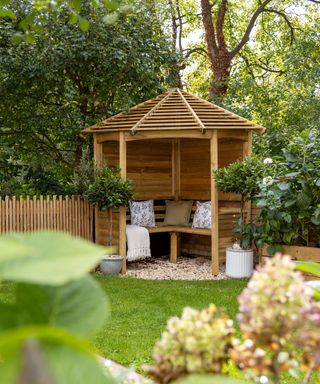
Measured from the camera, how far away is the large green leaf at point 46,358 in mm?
315

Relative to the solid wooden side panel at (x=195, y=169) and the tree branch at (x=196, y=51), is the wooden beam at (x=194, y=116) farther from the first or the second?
the tree branch at (x=196, y=51)

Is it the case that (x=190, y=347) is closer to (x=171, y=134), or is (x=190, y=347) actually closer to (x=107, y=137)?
(x=171, y=134)

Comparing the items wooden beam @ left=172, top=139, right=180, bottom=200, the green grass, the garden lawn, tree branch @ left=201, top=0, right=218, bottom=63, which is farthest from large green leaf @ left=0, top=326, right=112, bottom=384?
tree branch @ left=201, top=0, right=218, bottom=63

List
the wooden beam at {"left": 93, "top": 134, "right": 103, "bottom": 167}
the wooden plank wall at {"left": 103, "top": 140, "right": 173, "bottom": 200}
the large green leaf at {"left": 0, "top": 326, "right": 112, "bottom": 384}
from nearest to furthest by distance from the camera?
the large green leaf at {"left": 0, "top": 326, "right": 112, "bottom": 384} < the wooden beam at {"left": 93, "top": 134, "right": 103, "bottom": 167} < the wooden plank wall at {"left": 103, "top": 140, "right": 173, "bottom": 200}

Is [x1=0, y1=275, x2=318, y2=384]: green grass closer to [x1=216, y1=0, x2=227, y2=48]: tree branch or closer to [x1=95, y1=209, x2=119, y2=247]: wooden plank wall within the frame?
[x1=95, y1=209, x2=119, y2=247]: wooden plank wall

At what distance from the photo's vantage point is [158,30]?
341 inches

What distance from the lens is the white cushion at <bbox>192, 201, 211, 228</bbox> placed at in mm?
8336

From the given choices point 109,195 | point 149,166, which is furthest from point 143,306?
point 149,166

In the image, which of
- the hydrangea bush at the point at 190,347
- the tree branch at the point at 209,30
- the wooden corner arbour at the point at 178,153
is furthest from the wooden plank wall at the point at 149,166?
the hydrangea bush at the point at 190,347

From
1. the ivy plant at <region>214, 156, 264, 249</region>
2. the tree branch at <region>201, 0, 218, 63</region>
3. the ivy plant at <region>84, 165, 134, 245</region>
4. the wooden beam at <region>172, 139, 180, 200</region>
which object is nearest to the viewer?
the ivy plant at <region>214, 156, 264, 249</region>

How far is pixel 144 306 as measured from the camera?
546 centimetres

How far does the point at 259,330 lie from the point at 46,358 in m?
0.29

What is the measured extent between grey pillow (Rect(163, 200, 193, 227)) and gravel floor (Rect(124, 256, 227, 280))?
679mm

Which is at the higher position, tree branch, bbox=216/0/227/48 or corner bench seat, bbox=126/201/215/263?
tree branch, bbox=216/0/227/48
